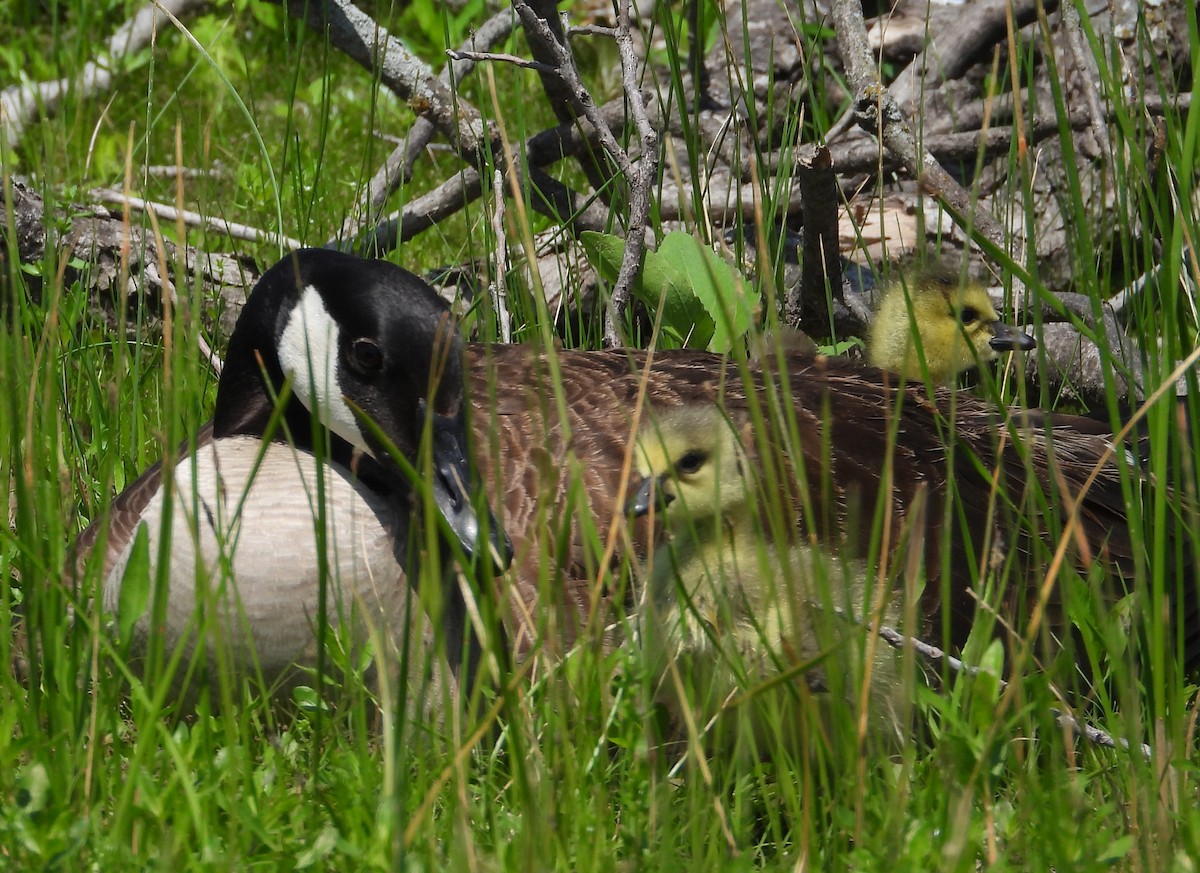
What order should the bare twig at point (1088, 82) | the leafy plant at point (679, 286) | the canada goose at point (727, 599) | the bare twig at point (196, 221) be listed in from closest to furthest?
1. the canada goose at point (727, 599)
2. the bare twig at point (1088, 82)
3. the leafy plant at point (679, 286)
4. the bare twig at point (196, 221)

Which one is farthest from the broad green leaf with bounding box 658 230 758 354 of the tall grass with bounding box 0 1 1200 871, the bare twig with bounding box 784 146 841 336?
the tall grass with bounding box 0 1 1200 871

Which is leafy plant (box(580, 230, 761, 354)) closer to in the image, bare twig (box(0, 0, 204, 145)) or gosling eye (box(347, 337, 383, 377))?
gosling eye (box(347, 337, 383, 377))

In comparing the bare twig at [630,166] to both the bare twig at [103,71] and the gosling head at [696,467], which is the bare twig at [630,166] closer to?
the gosling head at [696,467]

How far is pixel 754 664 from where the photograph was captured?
2.08 m

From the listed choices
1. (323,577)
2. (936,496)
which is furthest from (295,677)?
(936,496)

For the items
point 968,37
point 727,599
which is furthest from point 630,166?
point 968,37

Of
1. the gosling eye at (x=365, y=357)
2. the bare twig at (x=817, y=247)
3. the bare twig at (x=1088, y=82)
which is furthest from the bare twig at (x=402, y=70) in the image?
the bare twig at (x=1088, y=82)

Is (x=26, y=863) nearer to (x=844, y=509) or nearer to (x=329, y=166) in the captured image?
(x=844, y=509)

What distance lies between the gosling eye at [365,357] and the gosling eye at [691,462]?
0.59 meters

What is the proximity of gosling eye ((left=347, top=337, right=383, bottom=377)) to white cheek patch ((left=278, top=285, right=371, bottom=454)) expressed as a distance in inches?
2.1

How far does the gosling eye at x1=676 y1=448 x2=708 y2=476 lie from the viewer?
2398mm

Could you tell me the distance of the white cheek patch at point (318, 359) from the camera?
2.66 metres

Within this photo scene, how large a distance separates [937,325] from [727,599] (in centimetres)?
202

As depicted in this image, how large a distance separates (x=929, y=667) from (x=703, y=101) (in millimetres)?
3327
